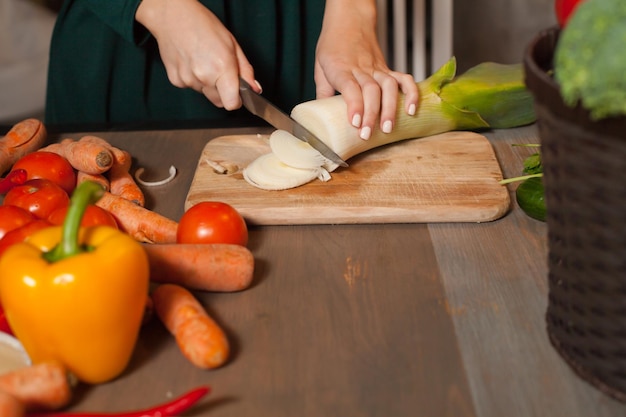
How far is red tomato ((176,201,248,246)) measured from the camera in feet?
3.96

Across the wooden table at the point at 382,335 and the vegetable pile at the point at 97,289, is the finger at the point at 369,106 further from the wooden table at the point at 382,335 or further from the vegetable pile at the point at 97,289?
the vegetable pile at the point at 97,289

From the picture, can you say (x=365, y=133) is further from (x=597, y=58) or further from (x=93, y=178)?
(x=597, y=58)

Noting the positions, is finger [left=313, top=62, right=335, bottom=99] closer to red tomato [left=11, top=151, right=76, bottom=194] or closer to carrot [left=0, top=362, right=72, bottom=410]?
red tomato [left=11, top=151, right=76, bottom=194]

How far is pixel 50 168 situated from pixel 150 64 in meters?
0.61

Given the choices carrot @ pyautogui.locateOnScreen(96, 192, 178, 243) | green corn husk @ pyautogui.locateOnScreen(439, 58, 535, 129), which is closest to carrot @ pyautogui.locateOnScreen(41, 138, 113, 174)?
carrot @ pyautogui.locateOnScreen(96, 192, 178, 243)

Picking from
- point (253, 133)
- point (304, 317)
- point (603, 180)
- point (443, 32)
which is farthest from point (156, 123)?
point (443, 32)

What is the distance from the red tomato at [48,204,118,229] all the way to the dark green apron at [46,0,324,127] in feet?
2.31

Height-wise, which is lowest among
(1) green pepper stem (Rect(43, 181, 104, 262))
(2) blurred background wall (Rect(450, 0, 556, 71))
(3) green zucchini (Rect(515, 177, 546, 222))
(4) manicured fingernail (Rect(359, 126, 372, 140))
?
(2) blurred background wall (Rect(450, 0, 556, 71))

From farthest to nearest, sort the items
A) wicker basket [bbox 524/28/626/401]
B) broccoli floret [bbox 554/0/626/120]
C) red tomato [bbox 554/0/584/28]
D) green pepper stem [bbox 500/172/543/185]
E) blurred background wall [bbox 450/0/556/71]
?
blurred background wall [bbox 450/0/556/71] < green pepper stem [bbox 500/172/543/185] < red tomato [bbox 554/0/584/28] < wicker basket [bbox 524/28/626/401] < broccoli floret [bbox 554/0/626/120]

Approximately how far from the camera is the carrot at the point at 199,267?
3.69 ft

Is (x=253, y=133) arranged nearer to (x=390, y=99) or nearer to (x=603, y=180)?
(x=390, y=99)

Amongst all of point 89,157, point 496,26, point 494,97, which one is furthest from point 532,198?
point 496,26

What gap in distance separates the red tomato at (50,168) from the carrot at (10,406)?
645 millimetres

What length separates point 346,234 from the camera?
131cm
